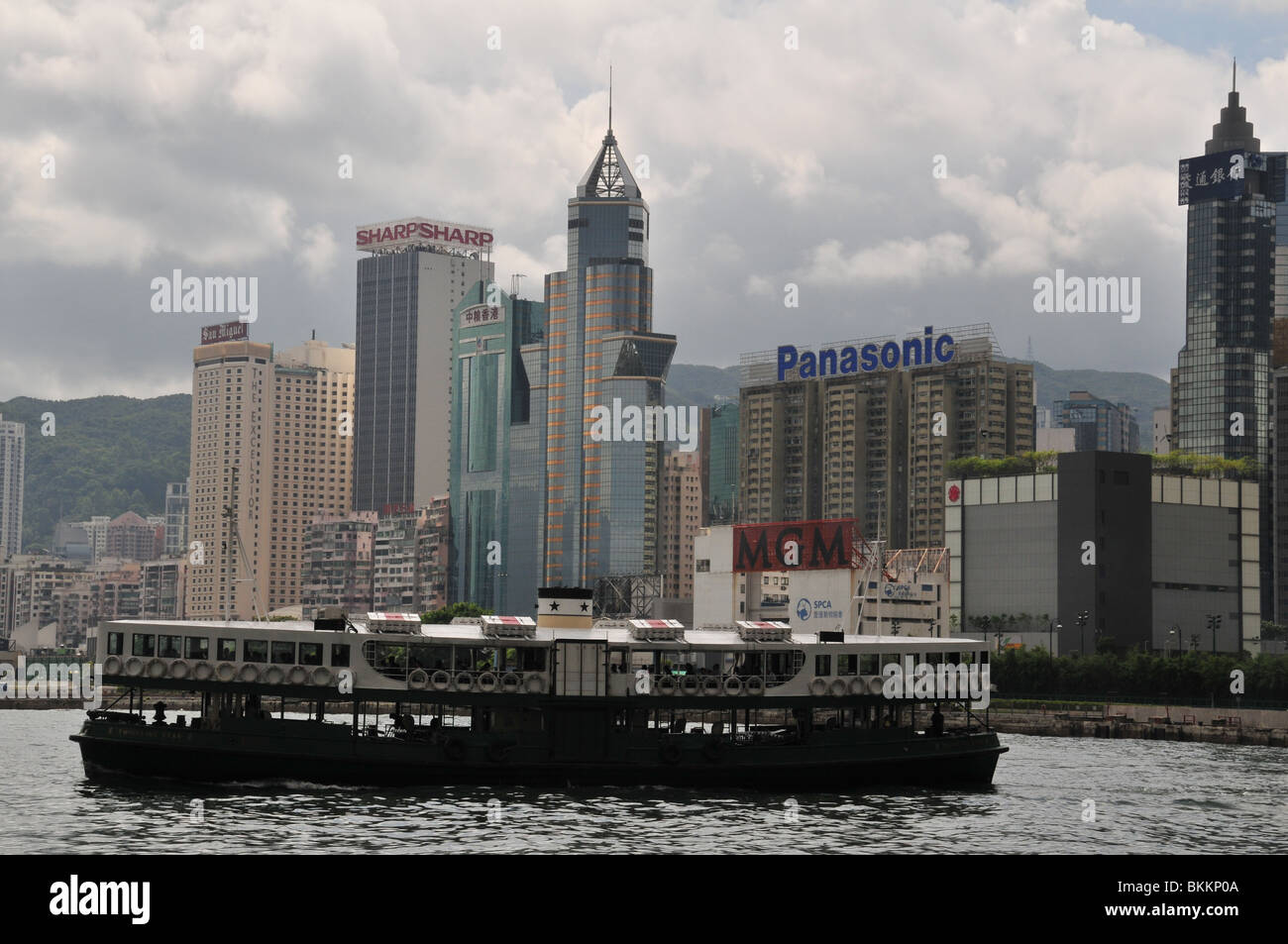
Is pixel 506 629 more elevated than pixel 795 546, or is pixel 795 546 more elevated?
pixel 795 546

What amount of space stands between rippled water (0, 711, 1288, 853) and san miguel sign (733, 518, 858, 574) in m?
97.0

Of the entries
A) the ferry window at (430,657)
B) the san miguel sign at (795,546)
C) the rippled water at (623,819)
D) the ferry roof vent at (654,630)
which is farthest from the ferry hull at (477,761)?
the san miguel sign at (795,546)

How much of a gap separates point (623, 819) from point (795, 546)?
11919 centimetres

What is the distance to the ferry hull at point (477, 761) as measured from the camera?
182 ft

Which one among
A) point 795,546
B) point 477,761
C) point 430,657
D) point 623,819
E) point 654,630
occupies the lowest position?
point 623,819

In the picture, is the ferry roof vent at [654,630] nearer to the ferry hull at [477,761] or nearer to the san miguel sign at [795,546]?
the ferry hull at [477,761]

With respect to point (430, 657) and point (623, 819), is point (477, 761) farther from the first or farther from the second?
point (623, 819)

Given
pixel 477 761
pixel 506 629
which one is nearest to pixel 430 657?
pixel 506 629

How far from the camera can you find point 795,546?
168 metres

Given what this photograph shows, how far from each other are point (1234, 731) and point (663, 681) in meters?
66.0

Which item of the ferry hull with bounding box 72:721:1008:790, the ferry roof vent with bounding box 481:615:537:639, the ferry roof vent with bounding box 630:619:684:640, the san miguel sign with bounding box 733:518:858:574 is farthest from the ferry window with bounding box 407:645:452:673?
the san miguel sign with bounding box 733:518:858:574

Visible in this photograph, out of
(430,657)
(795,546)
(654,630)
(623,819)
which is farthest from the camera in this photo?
(795,546)

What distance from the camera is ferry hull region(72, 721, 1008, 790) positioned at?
55375mm

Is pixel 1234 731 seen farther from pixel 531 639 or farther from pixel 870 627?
pixel 531 639
